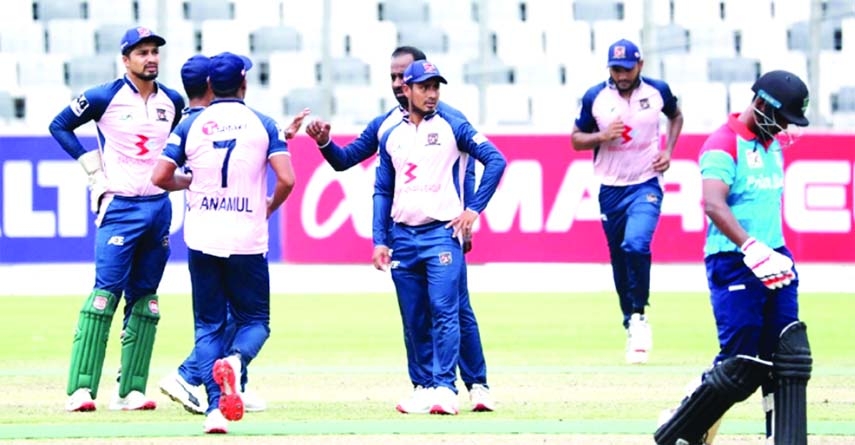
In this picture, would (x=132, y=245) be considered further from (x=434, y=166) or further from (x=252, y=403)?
(x=434, y=166)

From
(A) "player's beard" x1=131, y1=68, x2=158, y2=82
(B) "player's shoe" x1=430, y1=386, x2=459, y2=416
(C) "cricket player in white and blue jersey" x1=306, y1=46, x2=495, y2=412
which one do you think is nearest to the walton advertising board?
(C) "cricket player in white and blue jersey" x1=306, y1=46, x2=495, y2=412

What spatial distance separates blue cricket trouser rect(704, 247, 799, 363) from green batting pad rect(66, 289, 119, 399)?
13.4 ft

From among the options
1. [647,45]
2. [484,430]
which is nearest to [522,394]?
[484,430]

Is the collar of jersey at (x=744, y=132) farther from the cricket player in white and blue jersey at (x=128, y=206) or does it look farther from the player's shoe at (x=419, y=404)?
the cricket player in white and blue jersey at (x=128, y=206)

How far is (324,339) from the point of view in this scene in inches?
631

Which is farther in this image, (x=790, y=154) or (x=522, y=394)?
(x=790, y=154)

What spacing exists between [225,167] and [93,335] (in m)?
1.69

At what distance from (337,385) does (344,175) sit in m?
12.4

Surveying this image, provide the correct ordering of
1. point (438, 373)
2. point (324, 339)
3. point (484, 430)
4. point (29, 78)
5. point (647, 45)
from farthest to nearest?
point (29, 78) < point (647, 45) < point (324, 339) < point (438, 373) < point (484, 430)

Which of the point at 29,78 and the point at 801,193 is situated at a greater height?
the point at 29,78

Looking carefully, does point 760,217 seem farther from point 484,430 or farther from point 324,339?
point 324,339

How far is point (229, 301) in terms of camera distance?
406 inches

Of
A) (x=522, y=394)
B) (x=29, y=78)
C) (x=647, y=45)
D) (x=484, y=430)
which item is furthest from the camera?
(x=29, y=78)

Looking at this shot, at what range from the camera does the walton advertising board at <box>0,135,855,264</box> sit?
81.1 ft
